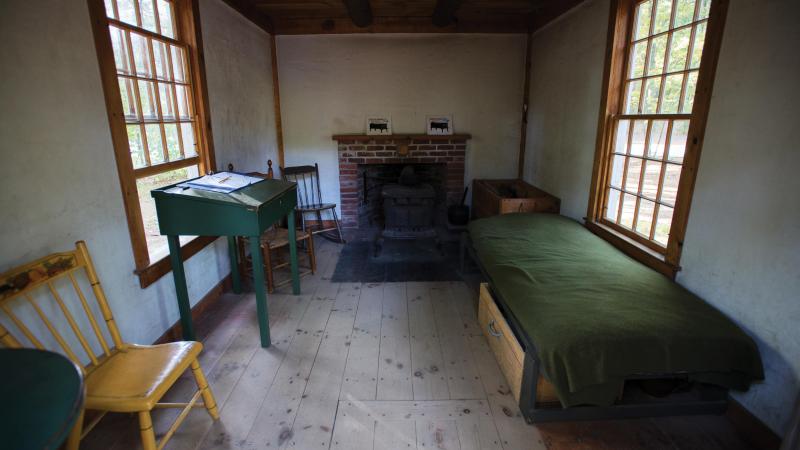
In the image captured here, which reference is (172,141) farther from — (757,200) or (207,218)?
(757,200)

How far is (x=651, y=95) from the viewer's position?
257cm

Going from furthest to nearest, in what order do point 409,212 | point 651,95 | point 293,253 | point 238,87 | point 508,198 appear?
point 409,212, point 508,198, point 238,87, point 293,253, point 651,95

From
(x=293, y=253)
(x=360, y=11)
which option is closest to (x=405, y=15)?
(x=360, y=11)

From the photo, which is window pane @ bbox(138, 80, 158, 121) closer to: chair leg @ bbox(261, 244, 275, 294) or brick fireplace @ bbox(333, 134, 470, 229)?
chair leg @ bbox(261, 244, 275, 294)

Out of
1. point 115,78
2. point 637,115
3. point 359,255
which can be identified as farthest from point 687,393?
point 115,78

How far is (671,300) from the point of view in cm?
195

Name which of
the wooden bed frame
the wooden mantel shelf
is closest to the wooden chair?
the wooden mantel shelf

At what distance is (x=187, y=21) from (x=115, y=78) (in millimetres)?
1003

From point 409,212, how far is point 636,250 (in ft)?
7.55

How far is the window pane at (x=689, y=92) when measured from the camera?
86.0 inches

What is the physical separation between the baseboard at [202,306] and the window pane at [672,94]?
11.0ft

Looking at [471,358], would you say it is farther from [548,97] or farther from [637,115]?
[548,97]

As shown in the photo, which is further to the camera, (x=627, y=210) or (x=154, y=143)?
(x=627, y=210)

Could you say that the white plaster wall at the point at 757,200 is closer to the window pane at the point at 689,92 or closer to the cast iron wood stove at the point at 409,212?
the window pane at the point at 689,92
